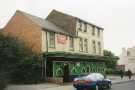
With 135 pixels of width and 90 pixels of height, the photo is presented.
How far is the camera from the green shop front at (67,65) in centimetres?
4362

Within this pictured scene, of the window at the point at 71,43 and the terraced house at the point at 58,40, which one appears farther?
the window at the point at 71,43

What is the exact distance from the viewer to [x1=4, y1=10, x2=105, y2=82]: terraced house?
145 feet

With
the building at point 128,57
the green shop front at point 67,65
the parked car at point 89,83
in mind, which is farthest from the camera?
the building at point 128,57

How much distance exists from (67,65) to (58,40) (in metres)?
3.22

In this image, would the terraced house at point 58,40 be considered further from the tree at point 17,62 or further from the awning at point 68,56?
the tree at point 17,62

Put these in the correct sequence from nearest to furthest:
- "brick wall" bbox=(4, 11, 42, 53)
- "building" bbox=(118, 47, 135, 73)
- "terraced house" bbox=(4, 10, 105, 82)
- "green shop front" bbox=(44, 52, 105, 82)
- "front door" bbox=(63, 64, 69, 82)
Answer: "green shop front" bbox=(44, 52, 105, 82) → "terraced house" bbox=(4, 10, 105, 82) → "brick wall" bbox=(4, 11, 42, 53) → "front door" bbox=(63, 64, 69, 82) → "building" bbox=(118, 47, 135, 73)

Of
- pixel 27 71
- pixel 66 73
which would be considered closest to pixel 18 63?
pixel 27 71

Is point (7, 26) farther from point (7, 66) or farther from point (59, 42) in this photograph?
point (7, 66)

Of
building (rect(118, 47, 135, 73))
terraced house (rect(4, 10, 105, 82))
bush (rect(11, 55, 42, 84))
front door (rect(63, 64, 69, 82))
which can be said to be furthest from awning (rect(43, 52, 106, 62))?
building (rect(118, 47, 135, 73))

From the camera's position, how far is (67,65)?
1847 inches

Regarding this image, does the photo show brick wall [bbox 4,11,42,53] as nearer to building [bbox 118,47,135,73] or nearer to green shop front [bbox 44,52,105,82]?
green shop front [bbox 44,52,105,82]

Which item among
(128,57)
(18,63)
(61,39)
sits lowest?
(18,63)

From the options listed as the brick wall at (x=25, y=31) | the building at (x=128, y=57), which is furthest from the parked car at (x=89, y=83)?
the building at (x=128, y=57)

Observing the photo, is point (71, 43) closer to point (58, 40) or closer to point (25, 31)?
point (58, 40)
